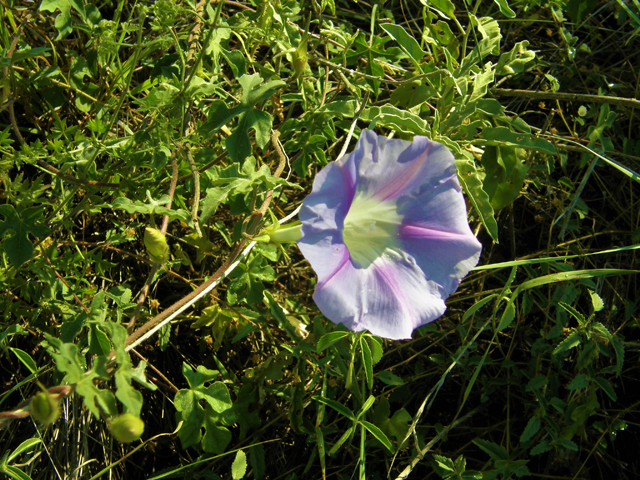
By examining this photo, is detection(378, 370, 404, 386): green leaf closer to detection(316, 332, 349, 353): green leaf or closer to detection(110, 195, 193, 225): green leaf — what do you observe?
detection(316, 332, 349, 353): green leaf

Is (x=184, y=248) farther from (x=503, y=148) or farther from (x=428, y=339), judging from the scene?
(x=503, y=148)

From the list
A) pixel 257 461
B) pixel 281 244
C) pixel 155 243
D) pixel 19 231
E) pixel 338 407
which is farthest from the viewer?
pixel 257 461

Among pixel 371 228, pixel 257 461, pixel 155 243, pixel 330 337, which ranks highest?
pixel 155 243

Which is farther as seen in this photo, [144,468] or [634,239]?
[634,239]

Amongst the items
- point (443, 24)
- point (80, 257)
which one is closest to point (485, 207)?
point (443, 24)

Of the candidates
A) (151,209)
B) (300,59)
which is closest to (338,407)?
(151,209)

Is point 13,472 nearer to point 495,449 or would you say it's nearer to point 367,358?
point 367,358
